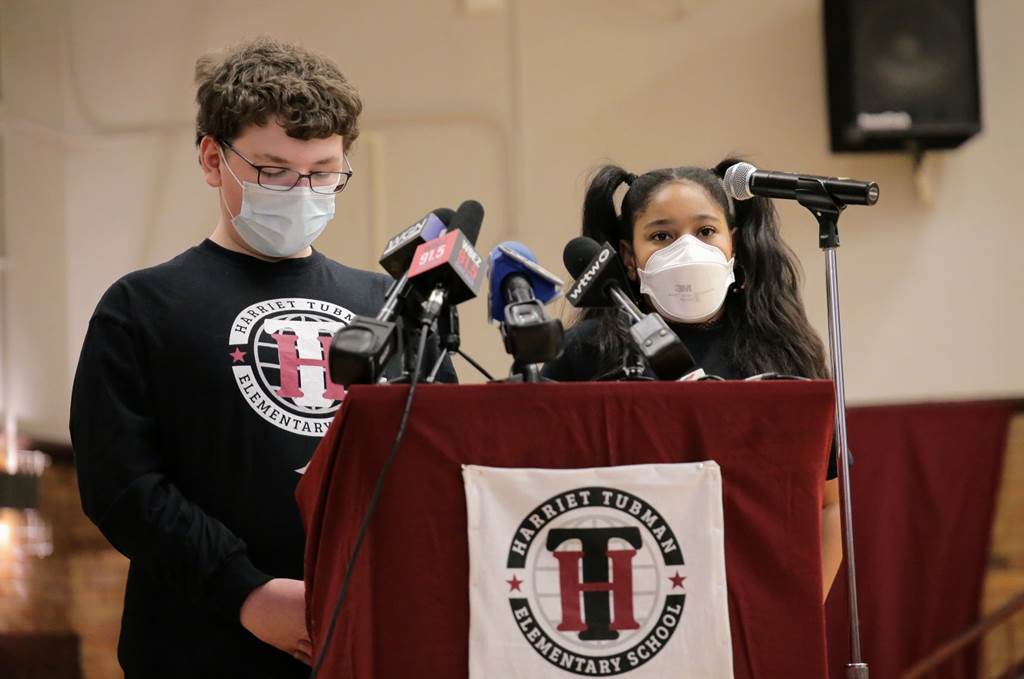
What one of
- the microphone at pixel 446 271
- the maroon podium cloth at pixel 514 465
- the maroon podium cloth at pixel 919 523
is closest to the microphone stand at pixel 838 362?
the maroon podium cloth at pixel 514 465

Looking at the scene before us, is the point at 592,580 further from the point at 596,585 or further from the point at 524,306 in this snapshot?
the point at 524,306

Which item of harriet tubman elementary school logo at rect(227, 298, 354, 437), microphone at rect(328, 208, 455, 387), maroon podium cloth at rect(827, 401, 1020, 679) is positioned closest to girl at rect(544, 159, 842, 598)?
harriet tubman elementary school logo at rect(227, 298, 354, 437)

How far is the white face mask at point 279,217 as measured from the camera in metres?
1.89

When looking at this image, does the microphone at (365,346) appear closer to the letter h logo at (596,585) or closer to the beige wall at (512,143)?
the letter h logo at (596,585)

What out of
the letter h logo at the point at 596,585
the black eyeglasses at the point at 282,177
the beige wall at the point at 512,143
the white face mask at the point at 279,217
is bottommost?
the letter h logo at the point at 596,585

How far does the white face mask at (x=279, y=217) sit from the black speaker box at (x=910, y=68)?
3.57m

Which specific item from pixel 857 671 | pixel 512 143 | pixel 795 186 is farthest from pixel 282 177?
pixel 512 143

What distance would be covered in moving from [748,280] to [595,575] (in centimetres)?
96

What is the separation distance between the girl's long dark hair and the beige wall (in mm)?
2831

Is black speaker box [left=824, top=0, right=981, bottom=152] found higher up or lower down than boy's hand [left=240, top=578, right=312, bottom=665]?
higher up

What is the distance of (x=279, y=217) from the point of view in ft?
6.27

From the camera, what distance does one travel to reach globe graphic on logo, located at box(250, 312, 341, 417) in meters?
1.84

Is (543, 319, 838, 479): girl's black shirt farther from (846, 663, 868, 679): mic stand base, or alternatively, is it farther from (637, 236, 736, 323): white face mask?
(846, 663, 868, 679): mic stand base

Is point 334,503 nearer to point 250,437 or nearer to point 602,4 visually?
point 250,437
